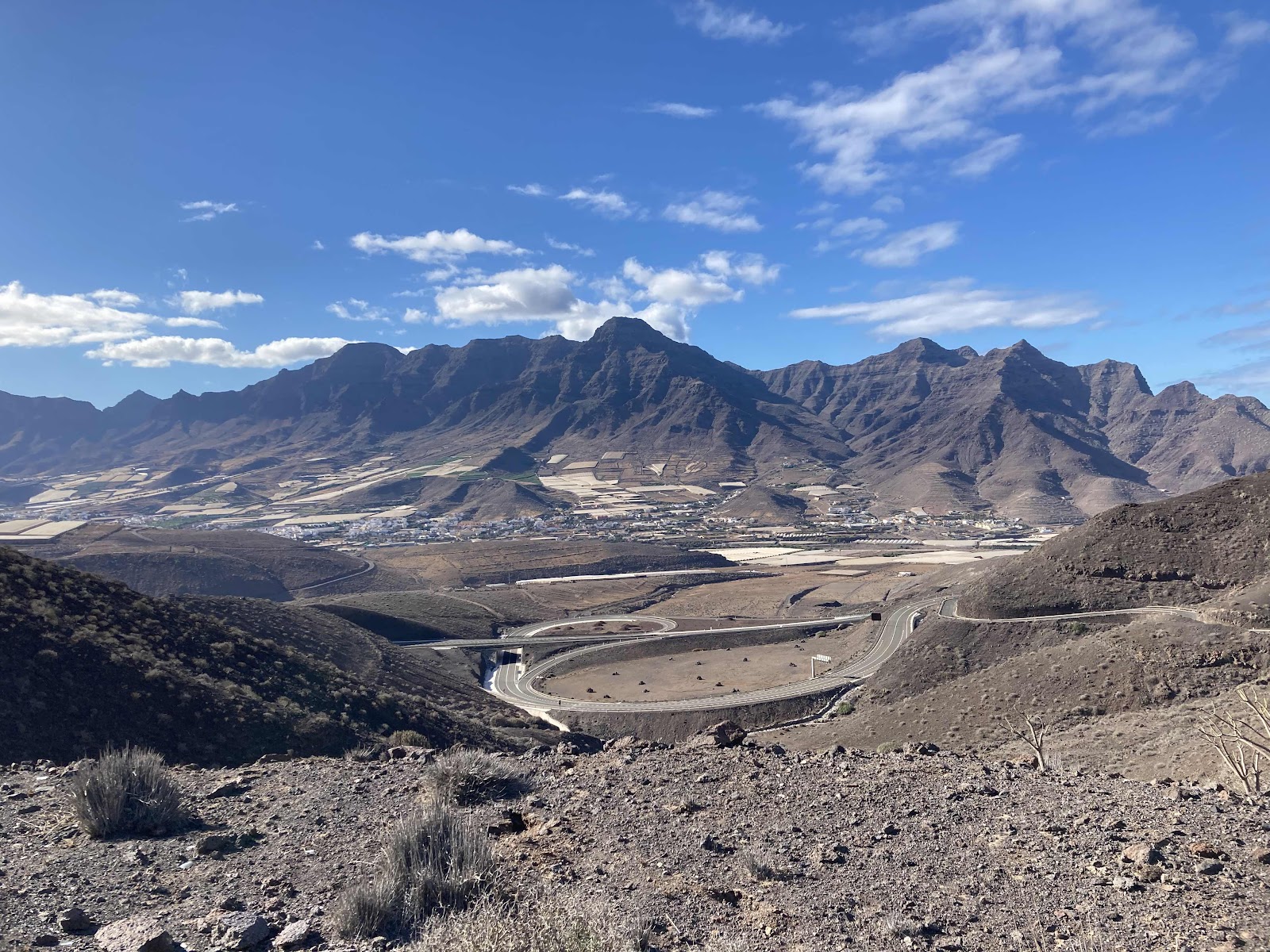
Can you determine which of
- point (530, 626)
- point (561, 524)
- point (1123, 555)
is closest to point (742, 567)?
point (530, 626)

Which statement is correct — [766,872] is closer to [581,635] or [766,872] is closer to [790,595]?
[581,635]

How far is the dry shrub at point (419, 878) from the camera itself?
7117 mm

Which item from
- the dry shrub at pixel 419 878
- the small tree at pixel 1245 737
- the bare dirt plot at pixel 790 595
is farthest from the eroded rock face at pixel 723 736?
the bare dirt plot at pixel 790 595

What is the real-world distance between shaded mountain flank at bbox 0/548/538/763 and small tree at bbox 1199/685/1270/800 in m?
21.7

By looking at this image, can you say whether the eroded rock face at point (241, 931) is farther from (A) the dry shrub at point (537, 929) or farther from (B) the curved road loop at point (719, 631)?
(B) the curved road loop at point (719, 631)

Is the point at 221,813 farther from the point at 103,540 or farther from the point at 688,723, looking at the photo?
the point at 103,540

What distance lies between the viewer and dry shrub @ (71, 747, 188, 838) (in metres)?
9.69

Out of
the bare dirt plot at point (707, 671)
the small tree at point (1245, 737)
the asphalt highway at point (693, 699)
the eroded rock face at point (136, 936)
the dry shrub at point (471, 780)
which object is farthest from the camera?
the bare dirt plot at point (707, 671)

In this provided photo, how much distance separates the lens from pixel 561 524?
193 meters

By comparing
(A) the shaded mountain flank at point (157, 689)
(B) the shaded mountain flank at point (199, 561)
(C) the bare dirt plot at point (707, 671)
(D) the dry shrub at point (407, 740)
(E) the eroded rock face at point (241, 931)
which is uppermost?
(E) the eroded rock face at point (241, 931)

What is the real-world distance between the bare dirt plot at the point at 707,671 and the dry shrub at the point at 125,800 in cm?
4752

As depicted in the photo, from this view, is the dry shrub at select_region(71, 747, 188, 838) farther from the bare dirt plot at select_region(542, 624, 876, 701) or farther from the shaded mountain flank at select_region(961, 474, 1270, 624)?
the shaded mountain flank at select_region(961, 474, 1270, 624)

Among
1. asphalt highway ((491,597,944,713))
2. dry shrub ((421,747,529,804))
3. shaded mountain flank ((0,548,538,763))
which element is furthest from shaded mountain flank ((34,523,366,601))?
dry shrub ((421,747,529,804))

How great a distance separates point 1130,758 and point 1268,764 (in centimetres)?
841
